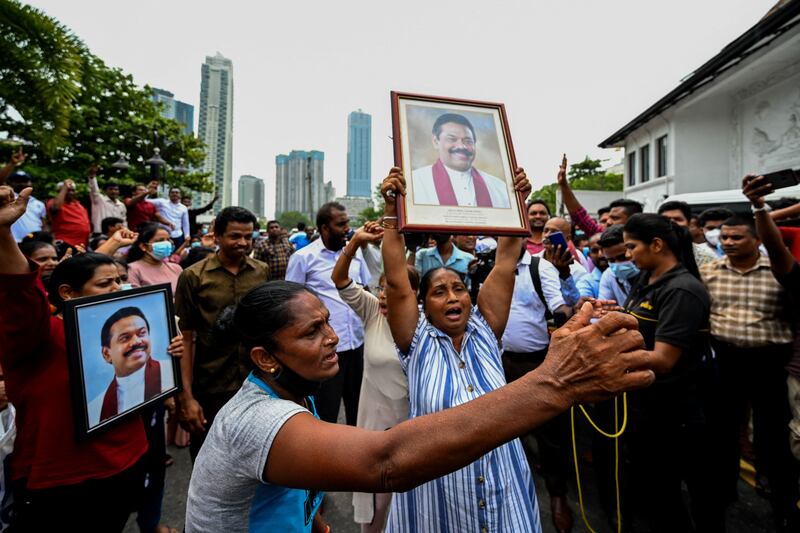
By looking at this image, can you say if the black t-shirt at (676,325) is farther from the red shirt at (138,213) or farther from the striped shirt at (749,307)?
the red shirt at (138,213)

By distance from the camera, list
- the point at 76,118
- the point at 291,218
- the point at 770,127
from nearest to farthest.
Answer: the point at 770,127 → the point at 76,118 → the point at 291,218

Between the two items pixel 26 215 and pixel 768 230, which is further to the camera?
pixel 26 215

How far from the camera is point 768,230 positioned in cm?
312

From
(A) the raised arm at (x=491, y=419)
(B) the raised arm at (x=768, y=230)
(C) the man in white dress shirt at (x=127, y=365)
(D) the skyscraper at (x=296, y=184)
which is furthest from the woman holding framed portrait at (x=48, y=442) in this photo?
(D) the skyscraper at (x=296, y=184)

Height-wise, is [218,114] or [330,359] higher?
[218,114]

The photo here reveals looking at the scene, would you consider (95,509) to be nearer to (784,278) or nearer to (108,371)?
(108,371)

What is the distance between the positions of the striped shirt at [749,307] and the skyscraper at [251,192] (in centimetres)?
11564

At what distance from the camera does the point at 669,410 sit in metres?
2.78

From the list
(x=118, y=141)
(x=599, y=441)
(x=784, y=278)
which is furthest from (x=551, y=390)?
(x=118, y=141)

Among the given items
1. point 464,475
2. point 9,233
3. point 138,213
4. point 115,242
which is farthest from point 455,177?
point 138,213

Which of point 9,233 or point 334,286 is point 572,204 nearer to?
point 334,286

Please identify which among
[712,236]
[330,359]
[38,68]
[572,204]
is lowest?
[330,359]

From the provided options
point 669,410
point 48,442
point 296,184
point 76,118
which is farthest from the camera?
point 296,184

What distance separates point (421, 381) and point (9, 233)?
6.31 ft
